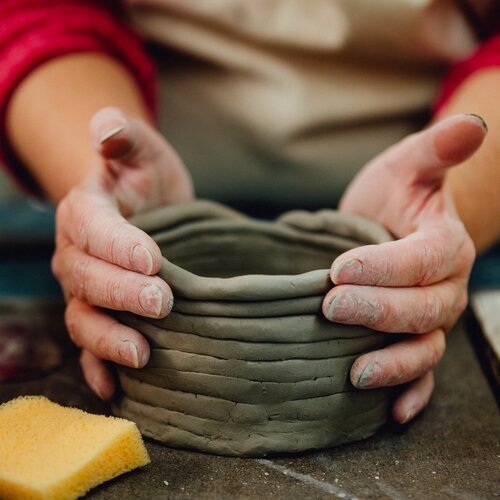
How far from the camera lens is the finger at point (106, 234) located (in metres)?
0.73

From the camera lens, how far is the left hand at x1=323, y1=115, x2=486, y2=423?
0.73 metres

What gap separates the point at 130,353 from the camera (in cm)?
75

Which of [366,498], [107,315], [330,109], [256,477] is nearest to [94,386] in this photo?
[107,315]

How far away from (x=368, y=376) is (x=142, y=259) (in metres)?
0.26

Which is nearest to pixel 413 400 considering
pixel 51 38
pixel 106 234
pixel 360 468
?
pixel 360 468

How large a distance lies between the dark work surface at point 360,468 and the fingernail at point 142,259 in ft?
0.65

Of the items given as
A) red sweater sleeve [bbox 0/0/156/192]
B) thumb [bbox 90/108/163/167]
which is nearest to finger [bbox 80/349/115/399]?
thumb [bbox 90/108/163/167]

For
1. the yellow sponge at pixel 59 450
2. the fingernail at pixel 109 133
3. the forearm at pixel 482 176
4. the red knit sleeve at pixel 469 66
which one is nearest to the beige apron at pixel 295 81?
the red knit sleeve at pixel 469 66

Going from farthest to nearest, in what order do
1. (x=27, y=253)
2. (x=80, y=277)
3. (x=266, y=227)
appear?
(x=27, y=253)
(x=266, y=227)
(x=80, y=277)

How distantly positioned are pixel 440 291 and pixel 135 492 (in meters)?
0.39

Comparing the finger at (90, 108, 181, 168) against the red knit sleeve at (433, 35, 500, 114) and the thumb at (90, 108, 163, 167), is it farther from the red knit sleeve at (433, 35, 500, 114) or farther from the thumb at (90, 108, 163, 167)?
the red knit sleeve at (433, 35, 500, 114)

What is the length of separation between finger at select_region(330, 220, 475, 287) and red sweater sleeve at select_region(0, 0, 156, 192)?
630mm

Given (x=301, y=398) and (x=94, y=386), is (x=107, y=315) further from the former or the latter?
(x=301, y=398)

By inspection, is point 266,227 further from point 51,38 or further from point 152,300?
point 51,38
